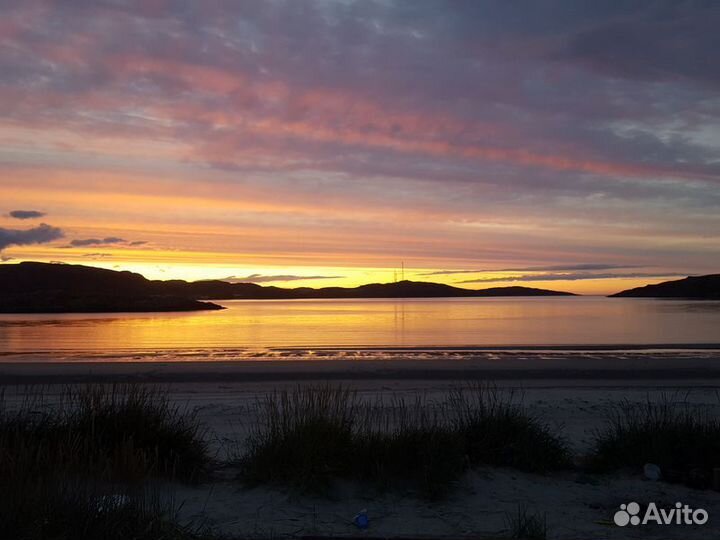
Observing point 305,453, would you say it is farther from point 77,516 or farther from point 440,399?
point 440,399

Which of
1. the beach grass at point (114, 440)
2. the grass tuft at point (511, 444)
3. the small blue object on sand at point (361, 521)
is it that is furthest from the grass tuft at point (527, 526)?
the beach grass at point (114, 440)

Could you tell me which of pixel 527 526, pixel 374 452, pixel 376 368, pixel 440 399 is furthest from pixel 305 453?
pixel 376 368

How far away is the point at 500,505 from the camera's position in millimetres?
7047

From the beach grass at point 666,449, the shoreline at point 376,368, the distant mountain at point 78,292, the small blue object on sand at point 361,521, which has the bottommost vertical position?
the shoreline at point 376,368

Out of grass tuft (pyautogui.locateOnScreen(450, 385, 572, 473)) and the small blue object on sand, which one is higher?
grass tuft (pyautogui.locateOnScreen(450, 385, 572, 473))

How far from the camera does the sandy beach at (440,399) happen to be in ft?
21.3

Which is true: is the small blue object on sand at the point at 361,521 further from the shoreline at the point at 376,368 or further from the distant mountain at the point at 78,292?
the distant mountain at the point at 78,292

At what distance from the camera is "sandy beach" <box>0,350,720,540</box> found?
648cm

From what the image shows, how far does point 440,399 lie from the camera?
14.9 metres

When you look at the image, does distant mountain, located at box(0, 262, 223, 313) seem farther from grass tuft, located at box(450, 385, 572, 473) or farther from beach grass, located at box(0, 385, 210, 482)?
grass tuft, located at box(450, 385, 572, 473)

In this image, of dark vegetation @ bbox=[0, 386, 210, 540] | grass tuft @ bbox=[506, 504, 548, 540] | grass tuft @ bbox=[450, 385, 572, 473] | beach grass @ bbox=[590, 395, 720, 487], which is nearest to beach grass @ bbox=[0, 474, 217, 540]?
dark vegetation @ bbox=[0, 386, 210, 540]

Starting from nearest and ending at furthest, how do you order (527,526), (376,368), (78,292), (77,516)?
1. (77,516)
2. (527,526)
3. (376,368)
4. (78,292)

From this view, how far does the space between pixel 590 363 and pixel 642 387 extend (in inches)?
256

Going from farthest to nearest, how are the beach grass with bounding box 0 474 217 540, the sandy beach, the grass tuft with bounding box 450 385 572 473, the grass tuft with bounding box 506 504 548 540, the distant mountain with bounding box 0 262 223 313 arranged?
1. the distant mountain with bounding box 0 262 223 313
2. the grass tuft with bounding box 450 385 572 473
3. the sandy beach
4. the grass tuft with bounding box 506 504 548 540
5. the beach grass with bounding box 0 474 217 540
